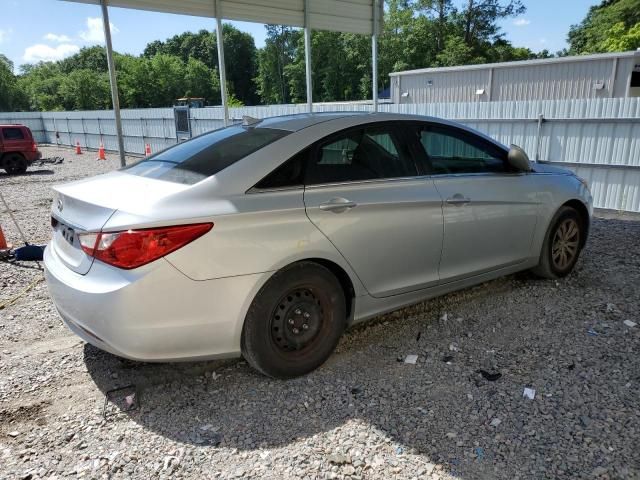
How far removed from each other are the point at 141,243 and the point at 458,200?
7.65 feet

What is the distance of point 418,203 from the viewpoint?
3604mm

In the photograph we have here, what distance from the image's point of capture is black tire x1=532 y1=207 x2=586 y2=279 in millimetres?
4742

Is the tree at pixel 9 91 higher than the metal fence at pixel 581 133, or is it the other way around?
the tree at pixel 9 91

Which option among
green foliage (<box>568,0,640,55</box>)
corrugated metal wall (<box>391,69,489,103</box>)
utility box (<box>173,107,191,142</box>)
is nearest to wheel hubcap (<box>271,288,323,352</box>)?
utility box (<box>173,107,191,142</box>)

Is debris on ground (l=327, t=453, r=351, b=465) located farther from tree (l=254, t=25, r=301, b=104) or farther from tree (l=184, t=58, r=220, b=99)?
tree (l=254, t=25, r=301, b=104)

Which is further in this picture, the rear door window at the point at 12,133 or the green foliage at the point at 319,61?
the green foliage at the point at 319,61

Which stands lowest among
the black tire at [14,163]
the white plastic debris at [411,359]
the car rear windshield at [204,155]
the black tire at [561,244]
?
the black tire at [14,163]

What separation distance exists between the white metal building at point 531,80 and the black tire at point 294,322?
58.9ft

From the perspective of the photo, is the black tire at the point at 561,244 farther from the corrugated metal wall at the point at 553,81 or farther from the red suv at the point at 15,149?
the red suv at the point at 15,149

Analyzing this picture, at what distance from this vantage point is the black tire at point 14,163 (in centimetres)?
1738

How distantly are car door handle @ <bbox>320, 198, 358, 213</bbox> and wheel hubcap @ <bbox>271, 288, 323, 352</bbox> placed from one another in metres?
0.53

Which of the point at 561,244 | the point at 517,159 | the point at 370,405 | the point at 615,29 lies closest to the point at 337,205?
the point at 370,405

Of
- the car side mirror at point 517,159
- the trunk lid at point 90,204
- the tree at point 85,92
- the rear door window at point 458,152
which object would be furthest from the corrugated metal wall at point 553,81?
the tree at point 85,92

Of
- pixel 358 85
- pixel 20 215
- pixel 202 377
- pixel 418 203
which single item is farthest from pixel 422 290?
pixel 358 85
